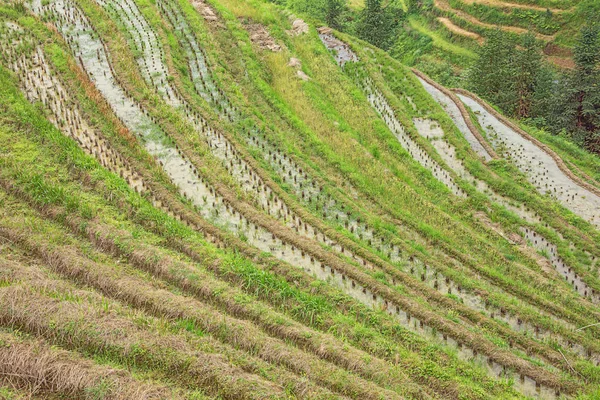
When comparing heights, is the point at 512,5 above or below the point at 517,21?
above

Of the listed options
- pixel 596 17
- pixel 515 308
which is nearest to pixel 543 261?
pixel 515 308

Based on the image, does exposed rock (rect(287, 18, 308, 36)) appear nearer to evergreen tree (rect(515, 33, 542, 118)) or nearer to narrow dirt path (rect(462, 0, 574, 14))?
evergreen tree (rect(515, 33, 542, 118))

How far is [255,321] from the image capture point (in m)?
10.2

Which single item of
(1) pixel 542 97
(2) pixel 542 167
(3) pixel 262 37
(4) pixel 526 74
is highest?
(4) pixel 526 74

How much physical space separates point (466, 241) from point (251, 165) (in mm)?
8697

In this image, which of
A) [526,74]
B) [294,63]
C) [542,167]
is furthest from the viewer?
[526,74]

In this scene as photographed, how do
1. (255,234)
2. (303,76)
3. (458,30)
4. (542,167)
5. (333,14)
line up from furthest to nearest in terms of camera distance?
1. (458,30)
2. (333,14)
3. (303,76)
4. (542,167)
5. (255,234)

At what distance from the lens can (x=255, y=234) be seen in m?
13.9

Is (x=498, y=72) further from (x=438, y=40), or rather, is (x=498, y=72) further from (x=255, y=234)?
(x=255, y=234)

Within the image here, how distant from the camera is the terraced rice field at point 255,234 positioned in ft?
28.2

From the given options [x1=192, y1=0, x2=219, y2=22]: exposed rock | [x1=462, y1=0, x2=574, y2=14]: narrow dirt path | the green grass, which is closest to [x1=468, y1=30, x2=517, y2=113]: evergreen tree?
the green grass

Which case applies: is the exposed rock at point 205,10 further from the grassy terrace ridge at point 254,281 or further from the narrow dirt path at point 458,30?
the narrow dirt path at point 458,30

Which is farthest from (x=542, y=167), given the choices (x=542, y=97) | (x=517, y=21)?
(x=517, y=21)

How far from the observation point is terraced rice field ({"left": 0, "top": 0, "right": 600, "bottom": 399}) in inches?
339
